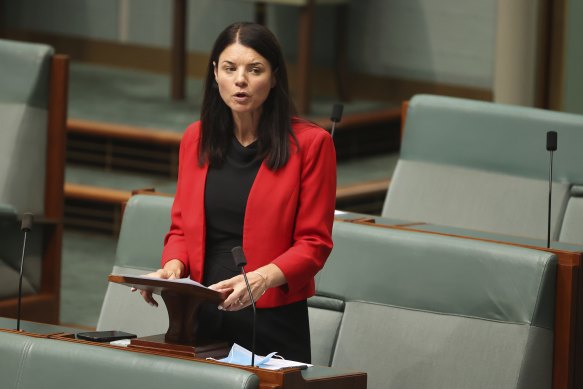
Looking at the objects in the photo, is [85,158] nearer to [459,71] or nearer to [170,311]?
[459,71]

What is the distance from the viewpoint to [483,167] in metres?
2.68

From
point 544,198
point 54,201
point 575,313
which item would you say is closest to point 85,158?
point 54,201

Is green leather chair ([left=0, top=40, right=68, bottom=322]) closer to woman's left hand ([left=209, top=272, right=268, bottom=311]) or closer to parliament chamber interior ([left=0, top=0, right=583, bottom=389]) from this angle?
parliament chamber interior ([left=0, top=0, right=583, bottom=389])

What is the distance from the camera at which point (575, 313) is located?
1.98m

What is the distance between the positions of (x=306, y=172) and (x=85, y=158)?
2505 mm

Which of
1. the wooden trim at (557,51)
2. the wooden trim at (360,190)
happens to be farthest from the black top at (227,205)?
the wooden trim at (360,190)

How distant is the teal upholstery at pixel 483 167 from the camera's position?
2.60 metres

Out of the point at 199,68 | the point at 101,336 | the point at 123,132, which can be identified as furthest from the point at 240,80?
the point at 199,68

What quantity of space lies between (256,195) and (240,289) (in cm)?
14

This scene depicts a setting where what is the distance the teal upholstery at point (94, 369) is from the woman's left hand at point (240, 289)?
91mm

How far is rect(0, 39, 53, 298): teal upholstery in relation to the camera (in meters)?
2.70

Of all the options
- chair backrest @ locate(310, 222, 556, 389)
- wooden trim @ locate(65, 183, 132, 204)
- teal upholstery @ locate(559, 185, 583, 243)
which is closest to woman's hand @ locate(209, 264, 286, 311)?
chair backrest @ locate(310, 222, 556, 389)

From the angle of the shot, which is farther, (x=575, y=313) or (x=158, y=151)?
(x=158, y=151)

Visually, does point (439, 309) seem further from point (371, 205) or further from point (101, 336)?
point (371, 205)
